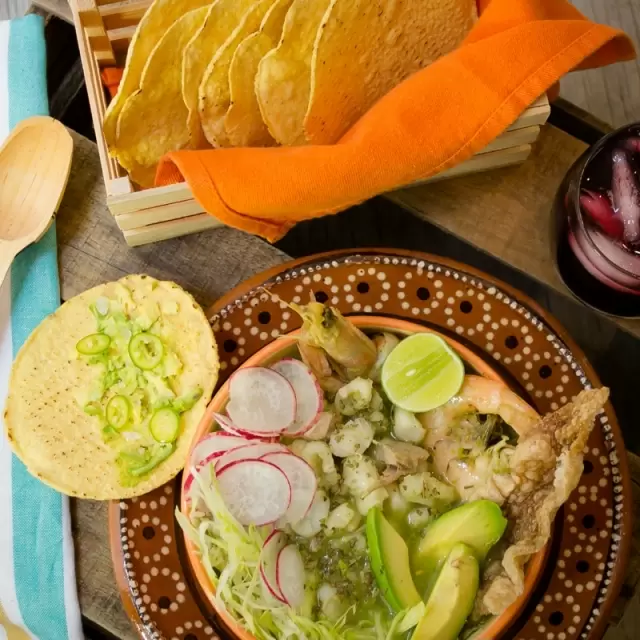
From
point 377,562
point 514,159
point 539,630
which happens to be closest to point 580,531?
point 539,630

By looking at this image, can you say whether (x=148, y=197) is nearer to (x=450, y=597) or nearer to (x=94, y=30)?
(x=94, y=30)

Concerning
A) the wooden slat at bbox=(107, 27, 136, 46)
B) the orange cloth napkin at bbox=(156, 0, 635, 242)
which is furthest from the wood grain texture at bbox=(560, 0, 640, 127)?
the wooden slat at bbox=(107, 27, 136, 46)

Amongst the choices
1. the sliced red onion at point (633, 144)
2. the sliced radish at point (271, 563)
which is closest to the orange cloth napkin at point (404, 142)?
the sliced red onion at point (633, 144)

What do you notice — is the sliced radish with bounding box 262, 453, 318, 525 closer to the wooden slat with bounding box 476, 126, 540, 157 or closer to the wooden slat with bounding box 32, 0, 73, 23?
the wooden slat with bounding box 476, 126, 540, 157

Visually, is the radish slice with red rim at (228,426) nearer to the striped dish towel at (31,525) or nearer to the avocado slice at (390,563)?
the avocado slice at (390,563)

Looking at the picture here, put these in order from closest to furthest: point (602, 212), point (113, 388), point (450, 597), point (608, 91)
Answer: point (450, 597) → point (602, 212) → point (113, 388) → point (608, 91)

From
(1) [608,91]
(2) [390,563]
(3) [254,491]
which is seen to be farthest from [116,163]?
(1) [608,91]

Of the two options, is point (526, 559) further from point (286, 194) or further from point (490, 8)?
point (490, 8)
